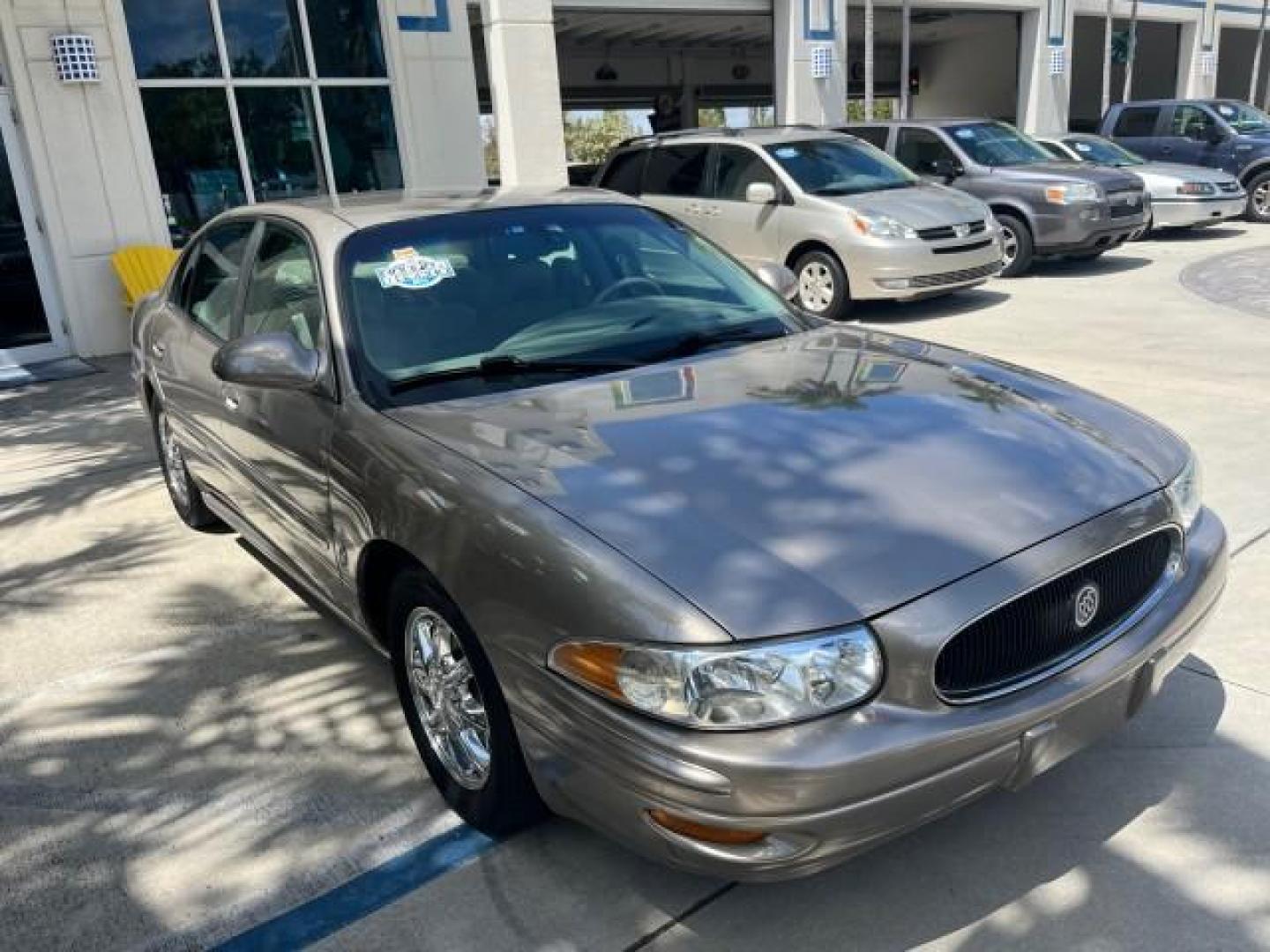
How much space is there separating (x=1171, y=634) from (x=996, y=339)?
20.9ft

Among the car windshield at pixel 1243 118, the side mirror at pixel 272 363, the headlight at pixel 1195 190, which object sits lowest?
the headlight at pixel 1195 190

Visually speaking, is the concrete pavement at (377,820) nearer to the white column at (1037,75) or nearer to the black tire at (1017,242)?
the black tire at (1017,242)

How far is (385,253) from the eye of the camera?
11.5 ft

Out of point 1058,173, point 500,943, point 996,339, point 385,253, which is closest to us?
point 500,943

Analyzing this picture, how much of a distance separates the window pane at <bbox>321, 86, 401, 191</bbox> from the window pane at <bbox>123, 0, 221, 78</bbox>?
124cm

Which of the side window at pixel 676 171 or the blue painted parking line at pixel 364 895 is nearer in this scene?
the blue painted parking line at pixel 364 895

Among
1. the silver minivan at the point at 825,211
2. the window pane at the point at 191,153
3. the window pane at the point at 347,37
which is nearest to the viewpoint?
the silver minivan at the point at 825,211

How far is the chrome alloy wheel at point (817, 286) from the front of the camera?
32.0 feet

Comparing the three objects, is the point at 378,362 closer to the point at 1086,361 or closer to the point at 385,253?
the point at 385,253

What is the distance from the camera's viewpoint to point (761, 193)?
32.1 feet

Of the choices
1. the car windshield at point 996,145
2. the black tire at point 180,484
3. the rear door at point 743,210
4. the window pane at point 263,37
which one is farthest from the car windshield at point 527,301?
the car windshield at point 996,145

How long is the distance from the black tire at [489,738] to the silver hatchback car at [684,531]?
10mm

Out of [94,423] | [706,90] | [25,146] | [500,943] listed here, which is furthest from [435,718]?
[706,90]

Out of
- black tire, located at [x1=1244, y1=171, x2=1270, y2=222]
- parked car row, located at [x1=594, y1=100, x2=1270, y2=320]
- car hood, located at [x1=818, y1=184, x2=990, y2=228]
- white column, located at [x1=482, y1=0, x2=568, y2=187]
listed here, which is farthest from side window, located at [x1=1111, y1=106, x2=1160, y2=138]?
white column, located at [x1=482, y1=0, x2=568, y2=187]
